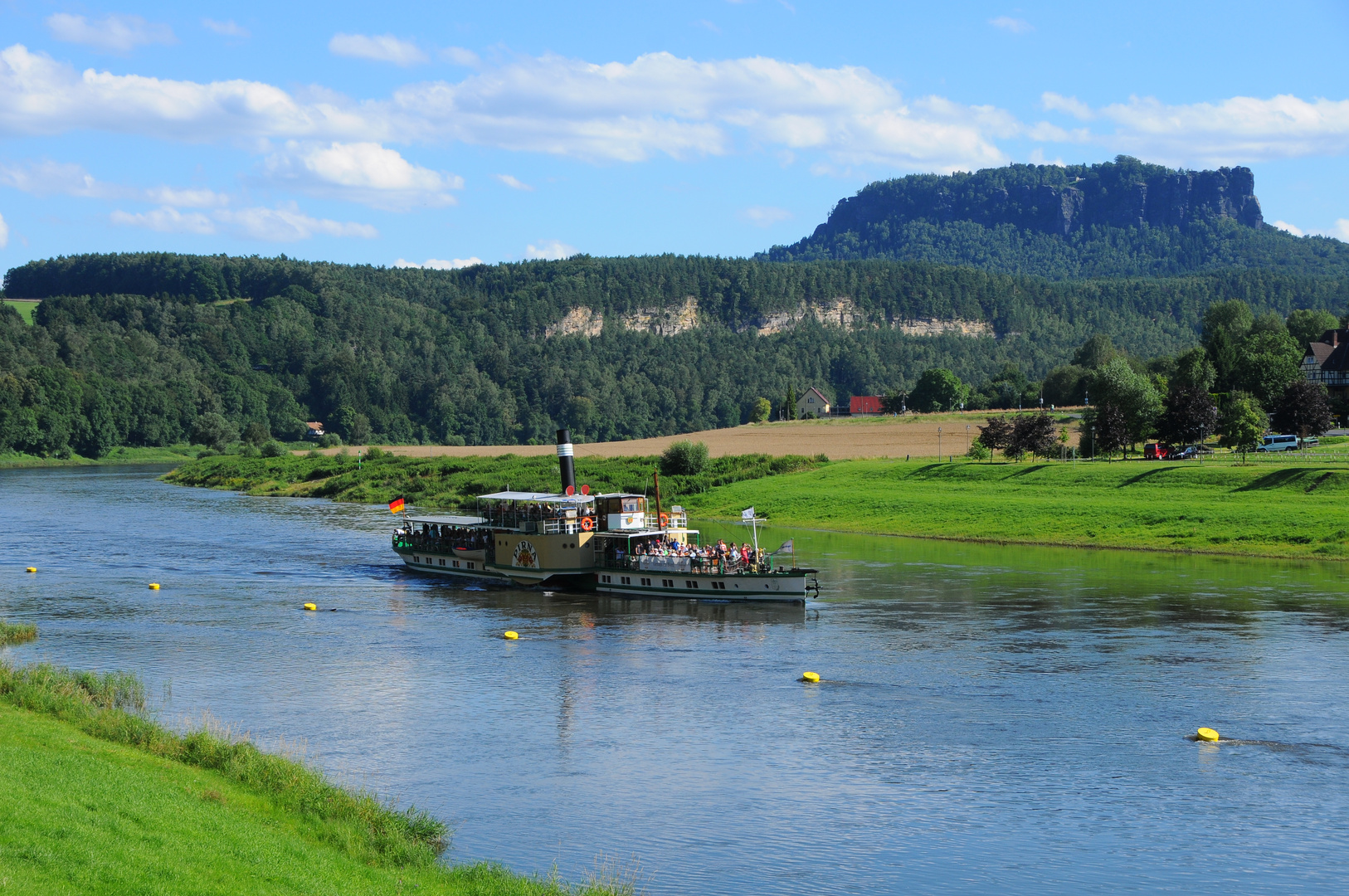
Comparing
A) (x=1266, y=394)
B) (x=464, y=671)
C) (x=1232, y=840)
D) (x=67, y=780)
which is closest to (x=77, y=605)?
(x=464, y=671)

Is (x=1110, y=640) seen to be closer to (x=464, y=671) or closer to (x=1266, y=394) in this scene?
(x=464, y=671)

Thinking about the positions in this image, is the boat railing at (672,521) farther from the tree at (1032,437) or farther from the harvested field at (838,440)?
the harvested field at (838,440)

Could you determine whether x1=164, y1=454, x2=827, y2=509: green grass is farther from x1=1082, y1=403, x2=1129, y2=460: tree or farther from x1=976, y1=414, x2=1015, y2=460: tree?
x1=1082, y1=403, x2=1129, y2=460: tree

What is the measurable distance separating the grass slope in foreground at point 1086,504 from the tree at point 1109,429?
589cm

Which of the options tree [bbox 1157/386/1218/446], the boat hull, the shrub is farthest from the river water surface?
the shrub

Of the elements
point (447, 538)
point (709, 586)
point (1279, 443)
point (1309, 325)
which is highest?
point (1309, 325)

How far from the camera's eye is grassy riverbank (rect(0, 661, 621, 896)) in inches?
770

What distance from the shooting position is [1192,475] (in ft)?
282

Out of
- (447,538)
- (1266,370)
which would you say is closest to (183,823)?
(447,538)

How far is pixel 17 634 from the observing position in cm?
4806

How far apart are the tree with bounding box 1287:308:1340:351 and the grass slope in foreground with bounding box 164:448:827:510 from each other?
104 m

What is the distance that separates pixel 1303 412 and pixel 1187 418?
11515 millimetres

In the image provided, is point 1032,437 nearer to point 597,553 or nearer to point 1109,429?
point 1109,429

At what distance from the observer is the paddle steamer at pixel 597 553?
62.1 meters
